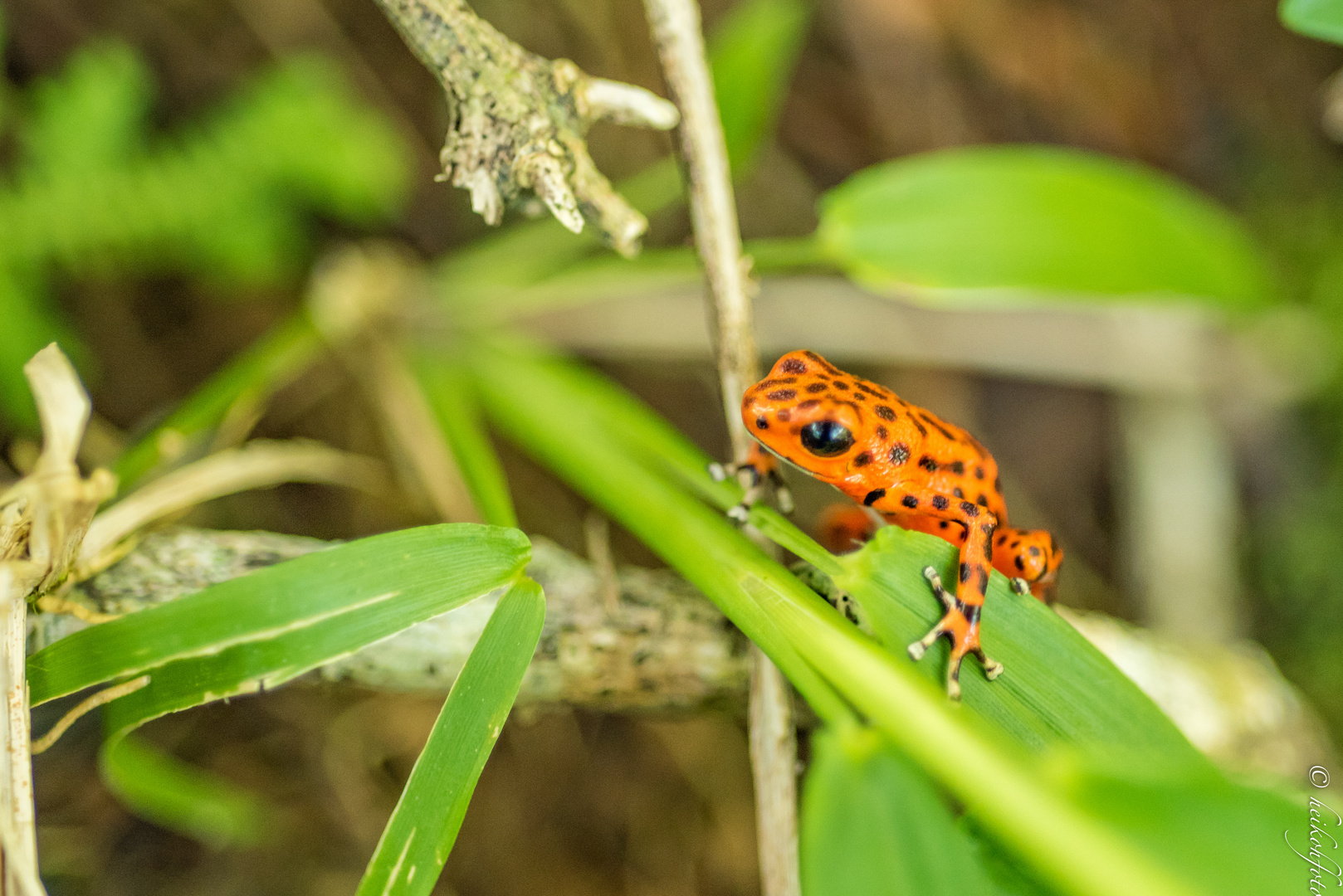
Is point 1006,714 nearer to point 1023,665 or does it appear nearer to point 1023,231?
point 1023,665

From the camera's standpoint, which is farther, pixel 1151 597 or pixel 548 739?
pixel 1151 597

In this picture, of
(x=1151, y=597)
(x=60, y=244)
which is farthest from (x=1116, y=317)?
(x=60, y=244)

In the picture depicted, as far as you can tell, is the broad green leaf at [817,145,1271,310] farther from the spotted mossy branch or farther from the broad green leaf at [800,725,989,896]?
the broad green leaf at [800,725,989,896]

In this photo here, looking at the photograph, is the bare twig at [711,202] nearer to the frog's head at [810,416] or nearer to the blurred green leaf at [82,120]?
the frog's head at [810,416]

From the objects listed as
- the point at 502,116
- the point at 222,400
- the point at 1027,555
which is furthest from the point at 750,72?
the point at 222,400

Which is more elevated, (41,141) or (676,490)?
(41,141)

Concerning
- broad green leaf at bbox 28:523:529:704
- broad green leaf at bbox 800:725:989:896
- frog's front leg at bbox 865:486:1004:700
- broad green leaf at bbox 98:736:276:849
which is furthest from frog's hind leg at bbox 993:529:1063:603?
broad green leaf at bbox 98:736:276:849

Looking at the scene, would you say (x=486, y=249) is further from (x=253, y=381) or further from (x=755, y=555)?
(x=755, y=555)
